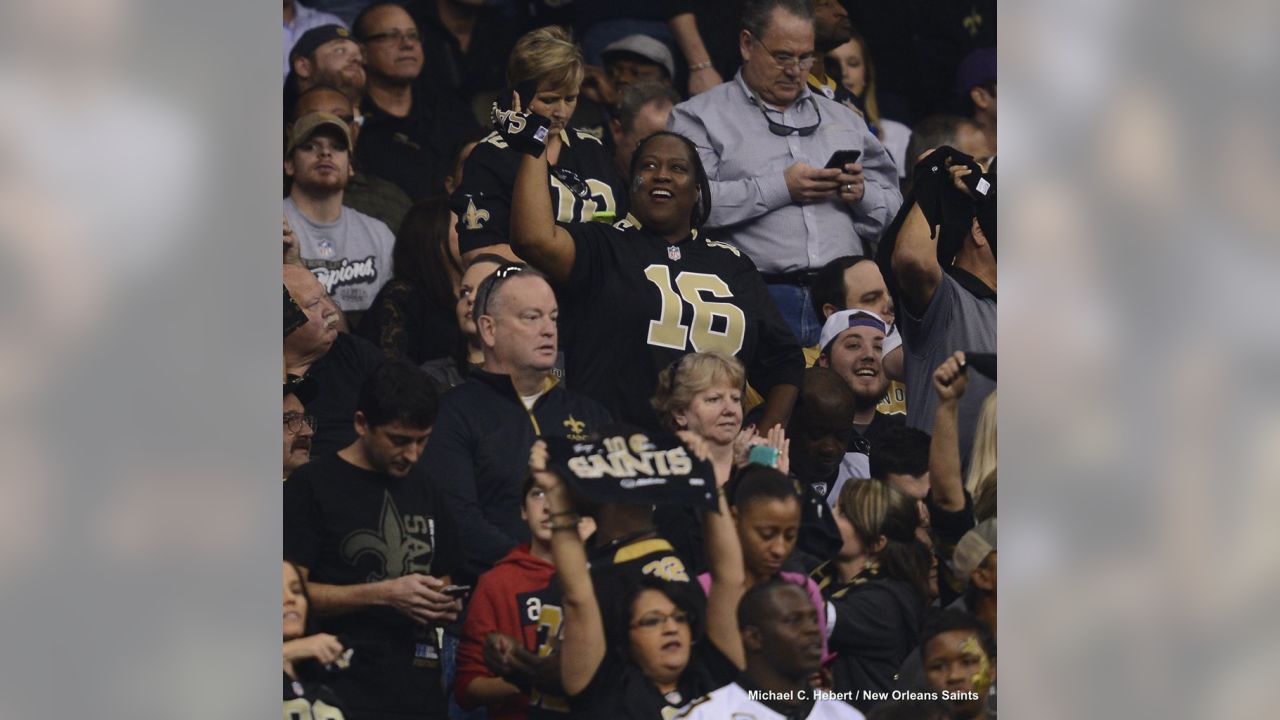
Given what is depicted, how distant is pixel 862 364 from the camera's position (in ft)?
→ 17.9

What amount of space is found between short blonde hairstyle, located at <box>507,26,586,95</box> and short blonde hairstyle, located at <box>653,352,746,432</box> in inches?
35.5

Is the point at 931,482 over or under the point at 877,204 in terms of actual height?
under

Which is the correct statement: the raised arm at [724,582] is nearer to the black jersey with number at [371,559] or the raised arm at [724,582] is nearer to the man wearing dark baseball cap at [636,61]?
the black jersey with number at [371,559]

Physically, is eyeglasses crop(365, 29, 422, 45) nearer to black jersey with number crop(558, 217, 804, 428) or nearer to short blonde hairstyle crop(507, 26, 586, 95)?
short blonde hairstyle crop(507, 26, 586, 95)

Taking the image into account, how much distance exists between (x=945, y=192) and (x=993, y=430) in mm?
756

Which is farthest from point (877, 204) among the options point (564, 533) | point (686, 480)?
point (564, 533)

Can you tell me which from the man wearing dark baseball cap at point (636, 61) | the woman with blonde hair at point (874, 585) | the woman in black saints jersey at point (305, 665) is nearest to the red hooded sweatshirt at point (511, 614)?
the woman in black saints jersey at point (305, 665)

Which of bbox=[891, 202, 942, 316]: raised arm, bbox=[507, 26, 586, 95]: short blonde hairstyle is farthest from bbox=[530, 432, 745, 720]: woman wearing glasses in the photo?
bbox=[507, 26, 586, 95]: short blonde hairstyle

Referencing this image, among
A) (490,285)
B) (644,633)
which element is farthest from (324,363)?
(644,633)

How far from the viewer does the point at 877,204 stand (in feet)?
18.2

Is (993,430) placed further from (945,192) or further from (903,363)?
(945,192)

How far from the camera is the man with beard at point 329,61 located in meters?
5.31

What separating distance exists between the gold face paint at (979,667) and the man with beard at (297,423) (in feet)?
6.74

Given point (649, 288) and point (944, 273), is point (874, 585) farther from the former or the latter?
point (649, 288)
